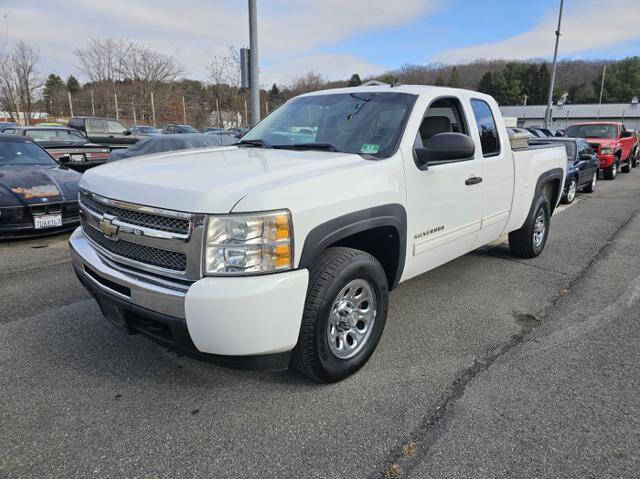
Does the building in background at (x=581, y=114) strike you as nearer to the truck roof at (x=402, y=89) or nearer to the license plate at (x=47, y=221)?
the truck roof at (x=402, y=89)

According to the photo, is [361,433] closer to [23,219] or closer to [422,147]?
[422,147]

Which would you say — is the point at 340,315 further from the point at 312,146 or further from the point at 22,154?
the point at 22,154

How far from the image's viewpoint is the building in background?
61719mm

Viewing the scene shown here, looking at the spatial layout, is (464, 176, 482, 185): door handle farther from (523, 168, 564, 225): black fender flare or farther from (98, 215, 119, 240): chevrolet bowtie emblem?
(98, 215, 119, 240): chevrolet bowtie emblem

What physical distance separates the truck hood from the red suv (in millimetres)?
15098

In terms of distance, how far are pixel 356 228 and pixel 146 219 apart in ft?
3.88

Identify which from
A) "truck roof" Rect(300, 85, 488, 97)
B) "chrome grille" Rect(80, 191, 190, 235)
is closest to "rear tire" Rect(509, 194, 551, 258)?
"truck roof" Rect(300, 85, 488, 97)

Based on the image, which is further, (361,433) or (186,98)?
(186,98)

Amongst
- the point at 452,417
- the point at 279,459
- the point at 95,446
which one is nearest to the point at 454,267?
the point at 452,417

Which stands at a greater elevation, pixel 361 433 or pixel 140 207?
pixel 140 207

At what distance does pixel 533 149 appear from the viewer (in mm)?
5105

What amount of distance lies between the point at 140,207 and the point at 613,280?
4.89m

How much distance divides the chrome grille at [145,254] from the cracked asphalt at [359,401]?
0.84 metres

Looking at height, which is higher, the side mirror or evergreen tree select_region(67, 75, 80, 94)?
evergreen tree select_region(67, 75, 80, 94)
